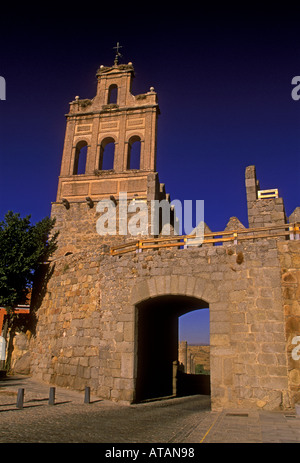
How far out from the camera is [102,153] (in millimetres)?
20391

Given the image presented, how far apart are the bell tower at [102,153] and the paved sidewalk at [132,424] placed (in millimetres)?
9208

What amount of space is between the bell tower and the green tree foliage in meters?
2.03

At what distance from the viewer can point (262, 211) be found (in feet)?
38.7

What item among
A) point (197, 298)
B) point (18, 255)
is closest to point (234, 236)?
point (197, 298)

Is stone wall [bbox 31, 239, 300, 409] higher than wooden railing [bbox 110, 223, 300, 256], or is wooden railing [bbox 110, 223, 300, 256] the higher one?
wooden railing [bbox 110, 223, 300, 256]

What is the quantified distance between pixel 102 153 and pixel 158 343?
467 inches

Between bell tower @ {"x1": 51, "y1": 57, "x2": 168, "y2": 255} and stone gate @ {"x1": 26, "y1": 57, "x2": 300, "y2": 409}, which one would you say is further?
bell tower @ {"x1": 51, "y1": 57, "x2": 168, "y2": 255}

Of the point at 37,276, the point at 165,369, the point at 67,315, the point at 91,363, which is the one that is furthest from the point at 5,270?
the point at 165,369

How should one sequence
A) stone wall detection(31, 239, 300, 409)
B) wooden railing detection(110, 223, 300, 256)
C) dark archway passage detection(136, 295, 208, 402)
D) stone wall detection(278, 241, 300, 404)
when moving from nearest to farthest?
stone wall detection(278, 241, 300, 404)
stone wall detection(31, 239, 300, 409)
wooden railing detection(110, 223, 300, 256)
dark archway passage detection(136, 295, 208, 402)

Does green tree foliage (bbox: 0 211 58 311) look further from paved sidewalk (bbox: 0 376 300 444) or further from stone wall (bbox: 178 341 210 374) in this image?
stone wall (bbox: 178 341 210 374)

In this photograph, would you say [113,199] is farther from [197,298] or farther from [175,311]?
[197,298]

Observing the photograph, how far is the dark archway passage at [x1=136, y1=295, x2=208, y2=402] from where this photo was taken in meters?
10.3

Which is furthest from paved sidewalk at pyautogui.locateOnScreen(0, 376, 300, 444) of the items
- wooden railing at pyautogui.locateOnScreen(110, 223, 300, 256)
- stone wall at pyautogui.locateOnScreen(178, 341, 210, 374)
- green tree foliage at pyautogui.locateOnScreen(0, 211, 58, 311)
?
stone wall at pyautogui.locateOnScreen(178, 341, 210, 374)

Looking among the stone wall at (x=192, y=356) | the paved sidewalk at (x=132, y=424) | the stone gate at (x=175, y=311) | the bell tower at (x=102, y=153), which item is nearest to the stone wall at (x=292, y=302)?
the stone gate at (x=175, y=311)
